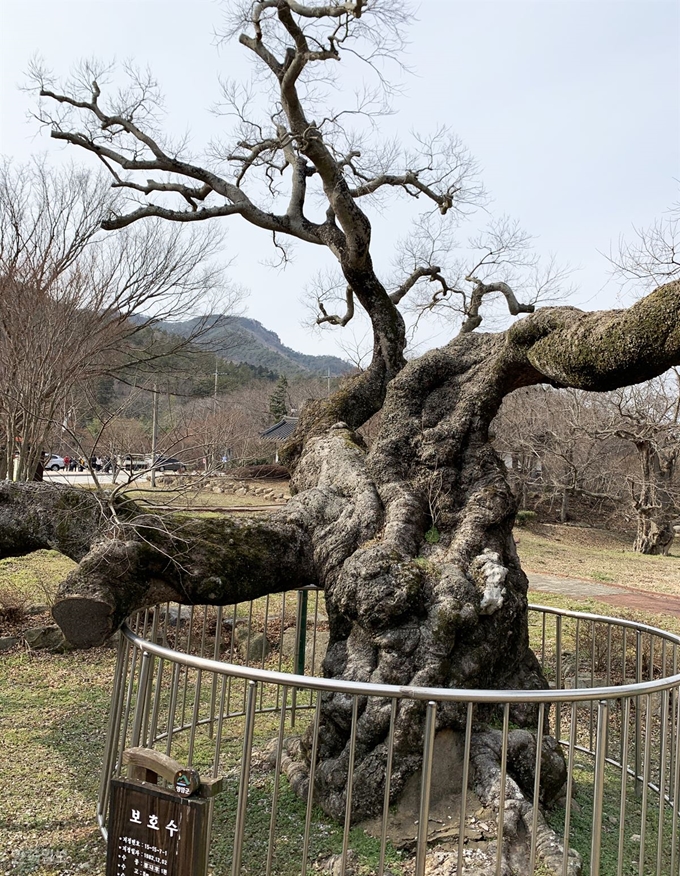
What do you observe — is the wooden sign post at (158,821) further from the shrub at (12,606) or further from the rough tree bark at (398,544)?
the shrub at (12,606)

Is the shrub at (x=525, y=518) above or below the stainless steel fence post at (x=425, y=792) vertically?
above

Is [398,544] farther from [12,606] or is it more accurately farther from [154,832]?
[12,606]

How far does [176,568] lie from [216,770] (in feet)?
5.72

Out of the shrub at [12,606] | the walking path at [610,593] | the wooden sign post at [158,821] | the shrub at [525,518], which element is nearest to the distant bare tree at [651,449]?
the shrub at [525,518]

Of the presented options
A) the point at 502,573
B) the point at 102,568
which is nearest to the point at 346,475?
the point at 502,573

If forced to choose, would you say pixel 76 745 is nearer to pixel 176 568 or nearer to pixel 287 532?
pixel 176 568

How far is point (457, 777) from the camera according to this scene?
395 cm

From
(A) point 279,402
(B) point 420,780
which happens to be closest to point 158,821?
(B) point 420,780

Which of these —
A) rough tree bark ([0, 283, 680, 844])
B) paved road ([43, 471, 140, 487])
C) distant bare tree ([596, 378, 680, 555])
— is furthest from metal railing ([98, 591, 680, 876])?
distant bare tree ([596, 378, 680, 555])

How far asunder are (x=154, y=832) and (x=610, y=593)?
11.8 meters

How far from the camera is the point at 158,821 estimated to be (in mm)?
2553

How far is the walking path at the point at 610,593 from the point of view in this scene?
11.5 m

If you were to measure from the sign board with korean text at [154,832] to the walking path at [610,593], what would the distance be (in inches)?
396

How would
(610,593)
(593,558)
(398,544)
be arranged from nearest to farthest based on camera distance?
(398,544), (610,593), (593,558)
